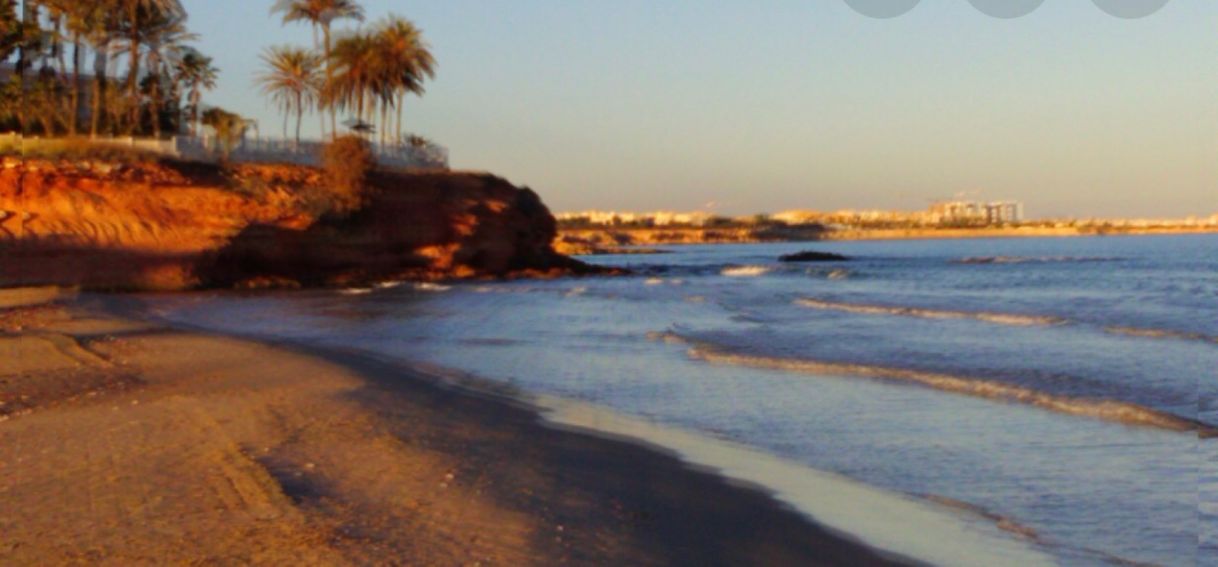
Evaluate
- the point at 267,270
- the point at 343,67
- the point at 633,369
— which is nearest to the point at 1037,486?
the point at 633,369

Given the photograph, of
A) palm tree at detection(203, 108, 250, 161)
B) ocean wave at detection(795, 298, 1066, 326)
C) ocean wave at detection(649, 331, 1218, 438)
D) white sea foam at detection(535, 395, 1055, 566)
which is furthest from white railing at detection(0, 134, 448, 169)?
white sea foam at detection(535, 395, 1055, 566)

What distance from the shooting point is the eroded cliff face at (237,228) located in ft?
107

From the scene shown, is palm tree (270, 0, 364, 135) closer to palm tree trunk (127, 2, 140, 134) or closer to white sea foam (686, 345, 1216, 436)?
palm tree trunk (127, 2, 140, 134)

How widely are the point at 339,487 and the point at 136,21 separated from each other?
42.6 meters

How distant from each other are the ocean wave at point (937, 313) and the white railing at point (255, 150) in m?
21.5

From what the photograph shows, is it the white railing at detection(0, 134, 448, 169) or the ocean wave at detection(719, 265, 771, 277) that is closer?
the white railing at detection(0, 134, 448, 169)

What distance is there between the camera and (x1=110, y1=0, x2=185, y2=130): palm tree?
143 feet

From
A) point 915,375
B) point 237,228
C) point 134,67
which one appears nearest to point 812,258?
point 134,67

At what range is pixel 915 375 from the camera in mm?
14375

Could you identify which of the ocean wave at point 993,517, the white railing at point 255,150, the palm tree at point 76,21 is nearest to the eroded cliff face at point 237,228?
the white railing at point 255,150

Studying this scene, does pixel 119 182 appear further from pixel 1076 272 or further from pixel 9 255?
pixel 1076 272

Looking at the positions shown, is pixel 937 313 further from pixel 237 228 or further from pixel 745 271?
pixel 745 271

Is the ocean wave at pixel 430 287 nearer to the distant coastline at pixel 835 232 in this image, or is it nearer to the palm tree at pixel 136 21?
the palm tree at pixel 136 21

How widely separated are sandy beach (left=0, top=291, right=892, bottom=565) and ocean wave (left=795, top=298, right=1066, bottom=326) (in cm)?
1507
